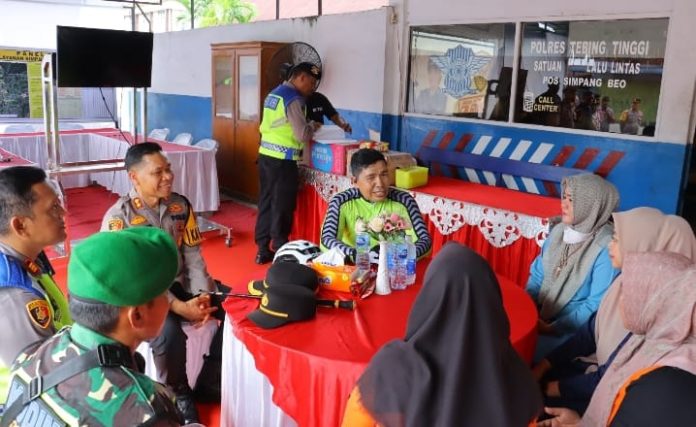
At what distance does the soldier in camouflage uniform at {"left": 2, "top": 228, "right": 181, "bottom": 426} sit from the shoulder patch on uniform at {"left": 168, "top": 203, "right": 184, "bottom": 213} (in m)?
1.49

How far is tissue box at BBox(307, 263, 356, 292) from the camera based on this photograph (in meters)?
2.23

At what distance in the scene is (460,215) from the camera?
3939 millimetres

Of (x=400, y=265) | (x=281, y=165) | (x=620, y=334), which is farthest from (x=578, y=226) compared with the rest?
(x=281, y=165)

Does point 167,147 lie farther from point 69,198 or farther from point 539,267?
point 539,267

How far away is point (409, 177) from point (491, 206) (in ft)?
2.32

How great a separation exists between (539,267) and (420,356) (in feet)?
5.35

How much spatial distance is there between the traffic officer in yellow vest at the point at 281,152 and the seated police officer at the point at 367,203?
166 centimetres

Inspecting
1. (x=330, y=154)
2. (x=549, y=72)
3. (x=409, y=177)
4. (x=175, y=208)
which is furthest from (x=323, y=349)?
(x=549, y=72)

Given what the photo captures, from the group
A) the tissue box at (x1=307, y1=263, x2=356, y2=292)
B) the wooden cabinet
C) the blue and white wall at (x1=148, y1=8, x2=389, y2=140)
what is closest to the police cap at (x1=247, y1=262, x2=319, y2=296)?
the tissue box at (x1=307, y1=263, x2=356, y2=292)

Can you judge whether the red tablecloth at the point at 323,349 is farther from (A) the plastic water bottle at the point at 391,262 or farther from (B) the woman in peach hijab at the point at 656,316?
(B) the woman in peach hijab at the point at 656,316

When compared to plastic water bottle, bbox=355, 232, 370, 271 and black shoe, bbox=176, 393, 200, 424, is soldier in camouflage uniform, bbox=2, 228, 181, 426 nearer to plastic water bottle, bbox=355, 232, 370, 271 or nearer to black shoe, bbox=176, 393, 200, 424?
plastic water bottle, bbox=355, 232, 370, 271

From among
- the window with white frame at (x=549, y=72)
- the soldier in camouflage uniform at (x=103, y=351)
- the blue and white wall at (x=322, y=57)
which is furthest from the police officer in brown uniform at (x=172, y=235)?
the blue and white wall at (x=322, y=57)

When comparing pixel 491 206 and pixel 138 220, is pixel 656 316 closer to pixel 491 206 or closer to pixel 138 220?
pixel 138 220

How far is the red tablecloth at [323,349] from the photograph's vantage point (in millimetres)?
1739
